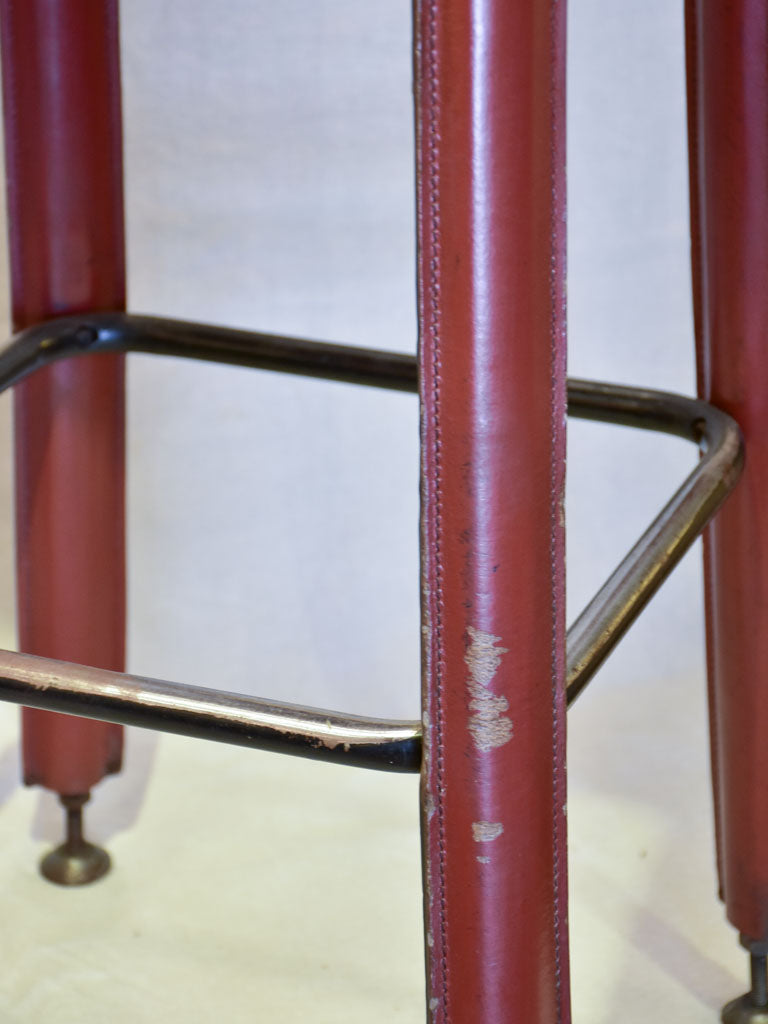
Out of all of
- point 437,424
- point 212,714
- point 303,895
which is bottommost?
point 303,895

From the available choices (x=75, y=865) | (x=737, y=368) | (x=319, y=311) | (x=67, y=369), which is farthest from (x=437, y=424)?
(x=319, y=311)

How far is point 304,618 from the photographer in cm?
140

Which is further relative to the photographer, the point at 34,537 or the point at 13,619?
the point at 13,619

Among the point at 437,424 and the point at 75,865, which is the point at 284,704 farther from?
the point at 75,865

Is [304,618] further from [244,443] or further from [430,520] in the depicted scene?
[430,520]

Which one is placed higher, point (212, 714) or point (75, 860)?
point (212, 714)

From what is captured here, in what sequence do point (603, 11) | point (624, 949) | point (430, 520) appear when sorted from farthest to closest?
point (603, 11)
point (624, 949)
point (430, 520)

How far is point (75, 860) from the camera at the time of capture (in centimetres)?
101

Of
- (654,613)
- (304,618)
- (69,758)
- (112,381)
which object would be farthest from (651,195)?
(69,758)

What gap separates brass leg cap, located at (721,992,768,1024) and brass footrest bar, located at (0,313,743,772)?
0.30m

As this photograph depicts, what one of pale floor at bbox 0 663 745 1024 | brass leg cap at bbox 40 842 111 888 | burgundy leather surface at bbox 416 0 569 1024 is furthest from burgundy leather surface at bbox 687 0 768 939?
brass leg cap at bbox 40 842 111 888

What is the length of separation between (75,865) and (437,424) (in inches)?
23.9

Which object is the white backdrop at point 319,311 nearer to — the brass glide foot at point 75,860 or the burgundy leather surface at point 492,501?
the brass glide foot at point 75,860

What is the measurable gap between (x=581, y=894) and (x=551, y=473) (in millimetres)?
522
